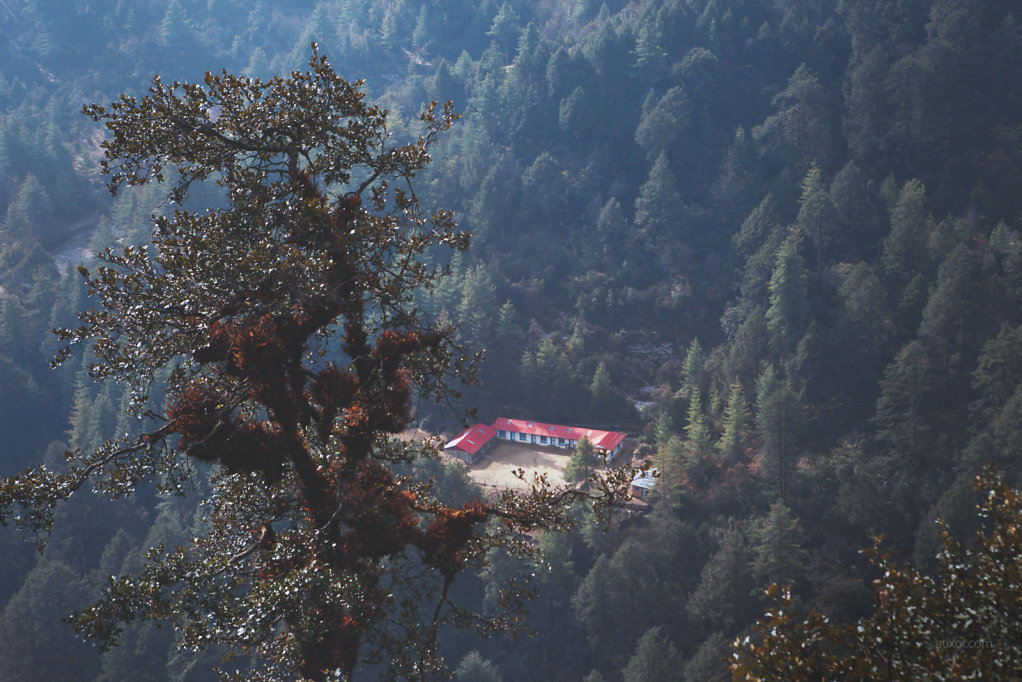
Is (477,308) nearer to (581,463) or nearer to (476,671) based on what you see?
(581,463)

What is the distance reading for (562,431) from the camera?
70312mm

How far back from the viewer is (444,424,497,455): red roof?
69.4m

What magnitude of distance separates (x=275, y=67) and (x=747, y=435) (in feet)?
377

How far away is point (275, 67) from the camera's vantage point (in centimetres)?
14038

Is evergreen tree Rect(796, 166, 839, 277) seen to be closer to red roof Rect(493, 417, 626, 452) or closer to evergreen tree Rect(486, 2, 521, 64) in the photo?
red roof Rect(493, 417, 626, 452)

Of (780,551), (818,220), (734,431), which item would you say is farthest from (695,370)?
(780,551)

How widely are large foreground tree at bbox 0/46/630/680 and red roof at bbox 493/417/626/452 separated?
57.7 m

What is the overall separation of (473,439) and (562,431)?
828 centimetres

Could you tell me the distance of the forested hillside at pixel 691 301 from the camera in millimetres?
54781

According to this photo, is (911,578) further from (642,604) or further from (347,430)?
(642,604)

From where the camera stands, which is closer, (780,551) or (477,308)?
(780,551)

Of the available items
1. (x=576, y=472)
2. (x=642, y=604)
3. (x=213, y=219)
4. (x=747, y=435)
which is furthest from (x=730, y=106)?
(x=213, y=219)

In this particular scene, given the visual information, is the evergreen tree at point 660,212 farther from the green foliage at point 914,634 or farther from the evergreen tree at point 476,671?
the green foliage at point 914,634

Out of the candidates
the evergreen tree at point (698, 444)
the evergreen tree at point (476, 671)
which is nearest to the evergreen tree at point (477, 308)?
the evergreen tree at point (698, 444)
